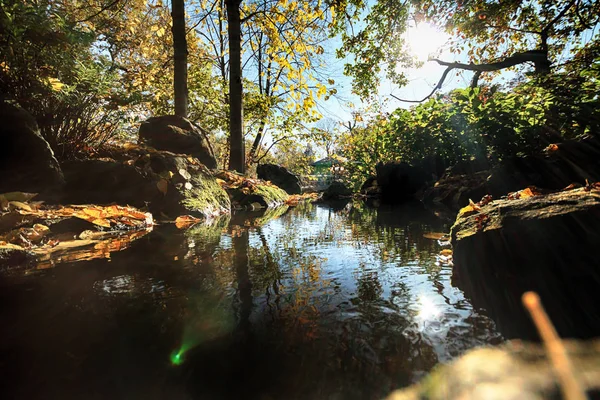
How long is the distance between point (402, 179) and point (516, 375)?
40.1 feet

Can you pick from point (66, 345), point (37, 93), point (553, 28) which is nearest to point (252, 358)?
point (66, 345)

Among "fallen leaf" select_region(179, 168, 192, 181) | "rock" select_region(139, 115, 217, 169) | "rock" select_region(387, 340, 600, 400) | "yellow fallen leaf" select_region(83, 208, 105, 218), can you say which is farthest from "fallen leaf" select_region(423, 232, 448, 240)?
"rock" select_region(139, 115, 217, 169)

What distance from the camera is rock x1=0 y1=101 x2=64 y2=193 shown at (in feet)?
12.1

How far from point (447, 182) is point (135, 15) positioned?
1205cm

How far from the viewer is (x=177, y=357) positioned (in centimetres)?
130

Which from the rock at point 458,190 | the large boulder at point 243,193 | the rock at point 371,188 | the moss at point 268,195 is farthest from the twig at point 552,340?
the rock at point 371,188

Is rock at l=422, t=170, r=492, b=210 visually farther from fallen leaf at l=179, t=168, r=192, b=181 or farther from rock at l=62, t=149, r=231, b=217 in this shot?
fallen leaf at l=179, t=168, r=192, b=181

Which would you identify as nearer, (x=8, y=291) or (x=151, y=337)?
(x=151, y=337)

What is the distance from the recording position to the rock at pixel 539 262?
4.26 feet

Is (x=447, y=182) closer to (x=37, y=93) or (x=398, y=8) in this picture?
(x=398, y=8)

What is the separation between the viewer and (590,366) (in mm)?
316

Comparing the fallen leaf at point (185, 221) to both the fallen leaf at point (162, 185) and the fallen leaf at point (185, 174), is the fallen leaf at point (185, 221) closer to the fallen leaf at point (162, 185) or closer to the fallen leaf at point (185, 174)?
the fallen leaf at point (162, 185)

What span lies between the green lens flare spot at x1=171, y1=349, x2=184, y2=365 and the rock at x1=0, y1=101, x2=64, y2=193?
3802 millimetres

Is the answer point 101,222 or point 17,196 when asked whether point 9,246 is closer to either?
point 17,196
